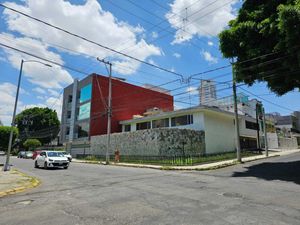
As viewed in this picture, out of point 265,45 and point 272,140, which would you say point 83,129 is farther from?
point 265,45

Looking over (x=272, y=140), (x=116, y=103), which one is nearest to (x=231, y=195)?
(x=116, y=103)

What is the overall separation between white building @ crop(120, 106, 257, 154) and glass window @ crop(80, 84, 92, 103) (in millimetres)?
9817

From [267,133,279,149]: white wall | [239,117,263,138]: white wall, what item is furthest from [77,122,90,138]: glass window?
[267,133,279,149]: white wall

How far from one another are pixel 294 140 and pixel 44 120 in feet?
190

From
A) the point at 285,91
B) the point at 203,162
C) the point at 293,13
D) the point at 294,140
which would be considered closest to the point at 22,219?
the point at 293,13

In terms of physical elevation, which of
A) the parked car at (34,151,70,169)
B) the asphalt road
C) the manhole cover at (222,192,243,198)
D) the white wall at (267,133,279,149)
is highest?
the white wall at (267,133,279,149)

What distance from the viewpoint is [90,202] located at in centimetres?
752

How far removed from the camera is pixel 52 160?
65.6ft

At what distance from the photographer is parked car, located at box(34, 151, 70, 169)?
1998 centimetres

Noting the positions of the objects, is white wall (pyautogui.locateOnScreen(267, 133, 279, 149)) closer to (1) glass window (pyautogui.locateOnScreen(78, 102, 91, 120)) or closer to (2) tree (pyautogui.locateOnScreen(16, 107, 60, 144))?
(1) glass window (pyautogui.locateOnScreen(78, 102, 91, 120))

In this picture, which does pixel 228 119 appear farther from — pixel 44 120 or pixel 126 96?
pixel 44 120

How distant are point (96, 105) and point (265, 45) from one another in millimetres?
31696

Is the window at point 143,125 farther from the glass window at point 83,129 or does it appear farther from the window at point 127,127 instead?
the glass window at point 83,129

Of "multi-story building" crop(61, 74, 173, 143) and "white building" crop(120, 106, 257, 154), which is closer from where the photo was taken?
"white building" crop(120, 106, 257, 154)
